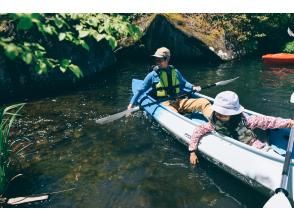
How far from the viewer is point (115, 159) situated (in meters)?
6.11

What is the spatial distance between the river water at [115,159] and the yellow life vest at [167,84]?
0.70m

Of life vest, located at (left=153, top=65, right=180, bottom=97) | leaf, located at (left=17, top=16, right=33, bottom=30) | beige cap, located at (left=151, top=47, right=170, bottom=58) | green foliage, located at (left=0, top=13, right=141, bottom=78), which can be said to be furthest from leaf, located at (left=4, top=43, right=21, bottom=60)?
life vest, located at (left=153, top=65, right=180, bottom=97)

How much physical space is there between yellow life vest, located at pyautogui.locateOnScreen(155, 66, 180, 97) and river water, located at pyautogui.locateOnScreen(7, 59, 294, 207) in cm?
70

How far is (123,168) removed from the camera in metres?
5.81

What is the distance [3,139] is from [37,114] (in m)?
3.56

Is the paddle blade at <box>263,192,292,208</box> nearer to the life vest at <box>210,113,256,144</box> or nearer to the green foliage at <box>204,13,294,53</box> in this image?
the life vest at <box>210,113,256,144</box>

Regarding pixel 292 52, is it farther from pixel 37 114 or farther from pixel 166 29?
pixel 37 114

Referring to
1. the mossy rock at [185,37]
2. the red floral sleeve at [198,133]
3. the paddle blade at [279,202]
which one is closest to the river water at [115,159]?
the red floral sleeve at [198,133]

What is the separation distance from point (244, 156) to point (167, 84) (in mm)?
2569

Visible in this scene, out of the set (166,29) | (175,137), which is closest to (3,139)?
(175,137)

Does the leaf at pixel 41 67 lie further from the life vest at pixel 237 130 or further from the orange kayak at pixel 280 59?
the orange kayak at pixel 280 59

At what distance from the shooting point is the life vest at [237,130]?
5059mm
